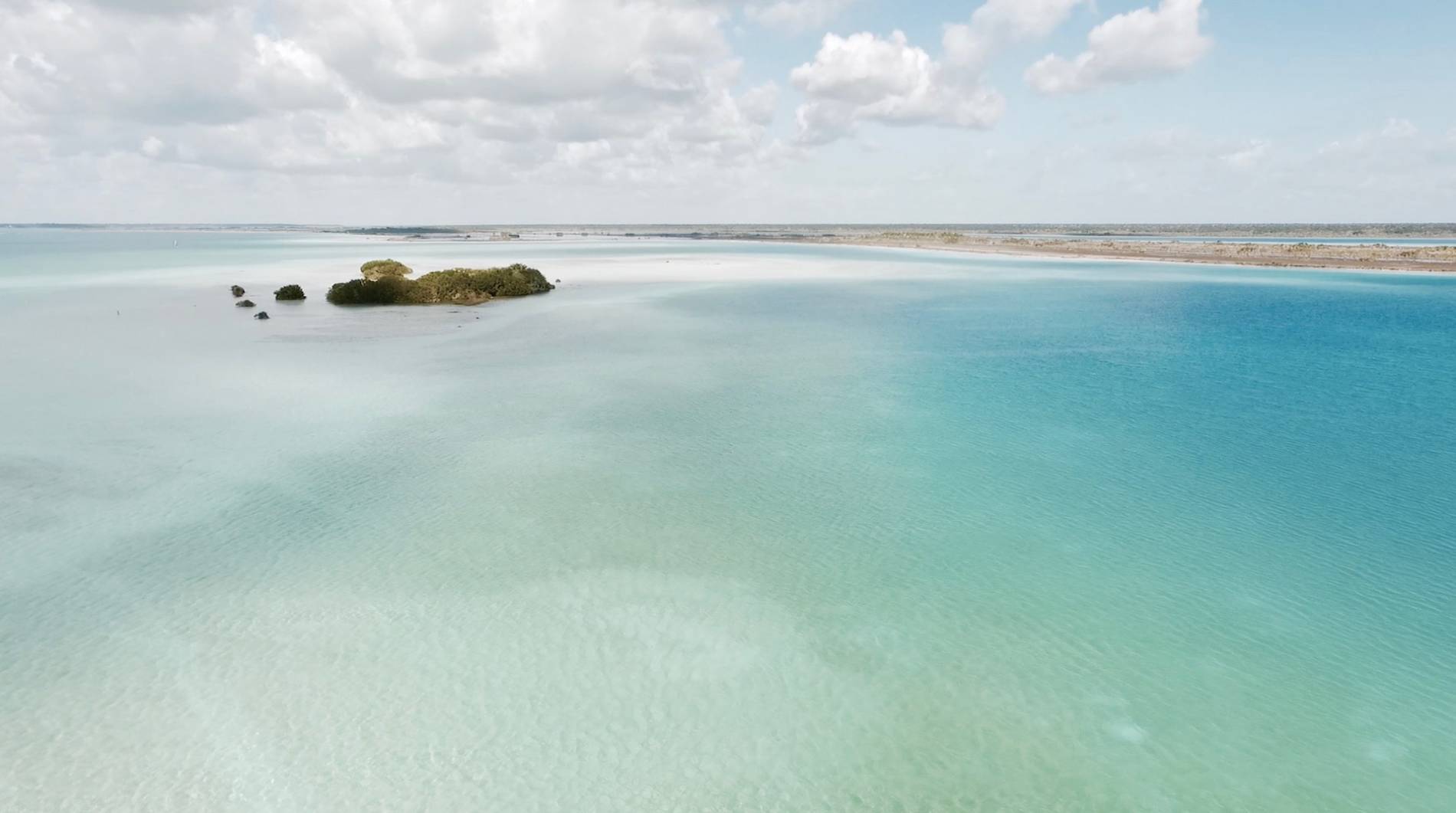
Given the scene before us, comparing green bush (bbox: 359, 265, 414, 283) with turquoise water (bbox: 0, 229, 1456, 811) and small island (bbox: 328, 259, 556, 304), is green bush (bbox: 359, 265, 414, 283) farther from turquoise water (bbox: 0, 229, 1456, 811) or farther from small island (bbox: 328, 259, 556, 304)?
turquoise water (bbox: 0, 229, 1456, 811)

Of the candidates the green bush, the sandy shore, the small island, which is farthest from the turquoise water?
the sandy shore

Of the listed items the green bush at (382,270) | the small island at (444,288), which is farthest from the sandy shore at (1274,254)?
the green bush at (382,270)

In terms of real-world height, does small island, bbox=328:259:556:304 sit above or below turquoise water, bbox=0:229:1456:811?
above

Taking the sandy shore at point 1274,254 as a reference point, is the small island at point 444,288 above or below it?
below

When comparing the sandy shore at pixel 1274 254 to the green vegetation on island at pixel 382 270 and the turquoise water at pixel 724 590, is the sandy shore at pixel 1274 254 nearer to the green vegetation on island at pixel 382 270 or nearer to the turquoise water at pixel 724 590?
the turquoise water at pixel 724 590

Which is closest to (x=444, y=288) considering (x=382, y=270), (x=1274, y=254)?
(x=382, y=270)

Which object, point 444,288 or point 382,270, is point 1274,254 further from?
point 382,270
